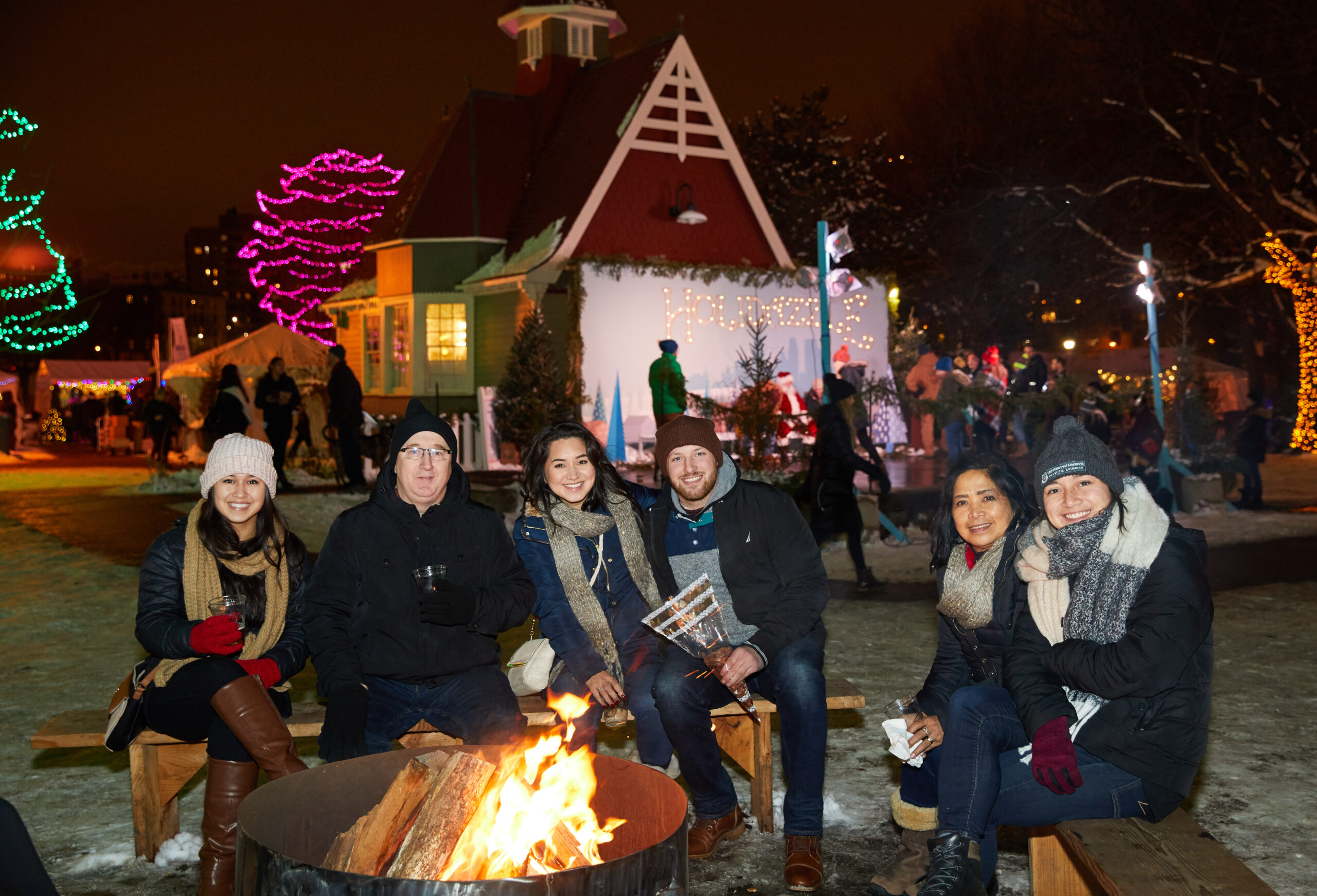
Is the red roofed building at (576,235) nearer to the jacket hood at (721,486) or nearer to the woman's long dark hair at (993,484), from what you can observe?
the jacket hood at (721,486)

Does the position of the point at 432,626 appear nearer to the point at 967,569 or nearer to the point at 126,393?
the point at 967,569

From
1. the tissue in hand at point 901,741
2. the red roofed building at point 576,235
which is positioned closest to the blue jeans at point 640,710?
the tissue in hand at point 901,741

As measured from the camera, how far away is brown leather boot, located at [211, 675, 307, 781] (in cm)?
369

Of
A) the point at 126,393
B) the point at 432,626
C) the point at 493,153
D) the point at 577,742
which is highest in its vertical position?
the point at 493,153

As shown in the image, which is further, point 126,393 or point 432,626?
point 126,393

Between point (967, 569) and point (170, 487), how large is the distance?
1771 centimetres

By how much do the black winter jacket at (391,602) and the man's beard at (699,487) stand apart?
30.4 inches

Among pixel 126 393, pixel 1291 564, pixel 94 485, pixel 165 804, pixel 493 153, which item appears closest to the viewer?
pixel 165 804

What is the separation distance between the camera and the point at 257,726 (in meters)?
3.71

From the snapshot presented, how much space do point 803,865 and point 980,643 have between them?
39.6 inches

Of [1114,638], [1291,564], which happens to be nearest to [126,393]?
[1291,564]

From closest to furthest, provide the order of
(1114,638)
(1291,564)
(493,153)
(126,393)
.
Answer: (1114,638), (1291,564), (493,153), (126,393)

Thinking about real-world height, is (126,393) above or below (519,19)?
below

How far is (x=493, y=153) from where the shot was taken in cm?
2303
